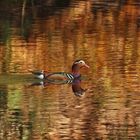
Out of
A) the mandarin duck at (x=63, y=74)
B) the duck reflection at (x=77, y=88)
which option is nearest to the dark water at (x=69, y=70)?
the duck reflection at (x=77, y=88)

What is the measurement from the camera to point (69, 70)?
64.6 feet

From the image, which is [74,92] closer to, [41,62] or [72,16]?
[41,62]

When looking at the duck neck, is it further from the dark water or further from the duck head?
the dark water

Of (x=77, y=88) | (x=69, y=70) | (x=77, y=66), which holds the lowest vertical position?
(x=69, y=70)

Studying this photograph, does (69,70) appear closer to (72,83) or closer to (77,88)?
(72,83)

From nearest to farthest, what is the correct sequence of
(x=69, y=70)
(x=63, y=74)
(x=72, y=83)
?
1. (x=63, y=74)
2. (x=72, y=83)
3. (x=69, y=70)

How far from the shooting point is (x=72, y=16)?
30.2 metres

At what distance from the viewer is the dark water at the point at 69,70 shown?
1398 centimetres

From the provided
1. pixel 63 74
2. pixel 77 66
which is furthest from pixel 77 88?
pixel 77 66

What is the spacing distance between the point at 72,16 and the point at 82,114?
15.6 metres

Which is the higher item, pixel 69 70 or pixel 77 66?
pixel 77 66

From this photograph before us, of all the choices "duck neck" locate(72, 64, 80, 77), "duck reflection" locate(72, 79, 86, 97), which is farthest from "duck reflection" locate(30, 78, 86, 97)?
"duck neck" locate(72, 64, 80, 77)

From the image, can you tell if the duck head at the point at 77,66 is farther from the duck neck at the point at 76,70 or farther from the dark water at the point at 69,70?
the dark water at the point at 69,70

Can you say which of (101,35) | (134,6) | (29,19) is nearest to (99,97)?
(101,35)
